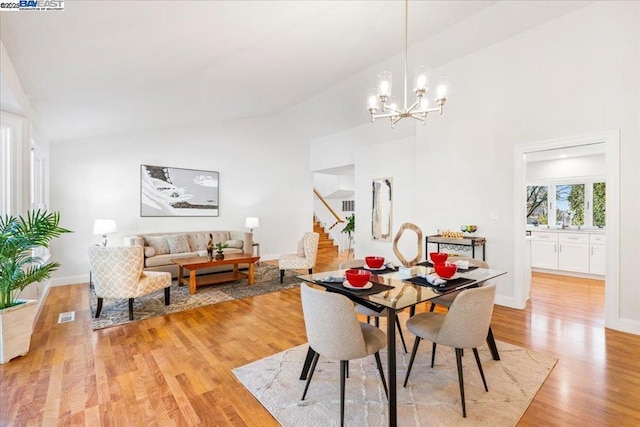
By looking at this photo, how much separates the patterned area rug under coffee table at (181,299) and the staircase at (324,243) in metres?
3.16

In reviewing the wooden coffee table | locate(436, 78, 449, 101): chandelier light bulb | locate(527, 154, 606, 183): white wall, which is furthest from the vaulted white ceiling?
locate(527, 154, 606, 183): white wall

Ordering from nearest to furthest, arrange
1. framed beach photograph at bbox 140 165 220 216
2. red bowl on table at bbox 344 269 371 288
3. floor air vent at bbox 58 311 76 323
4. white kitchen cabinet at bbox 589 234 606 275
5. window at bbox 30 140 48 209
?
1. red bowl on table at bbox 344 269 371 288
2. floor air vent at bbox 58 311 76 323
3. window at bbox 30 140 48 209
4. white kitchen cabinet at bbox 589 234 606 275
5. framed beach photograph at bbox 140 165 220 216

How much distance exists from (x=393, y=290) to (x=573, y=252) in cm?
552

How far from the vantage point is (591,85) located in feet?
11.2

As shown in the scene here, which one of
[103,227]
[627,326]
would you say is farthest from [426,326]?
[103,227]

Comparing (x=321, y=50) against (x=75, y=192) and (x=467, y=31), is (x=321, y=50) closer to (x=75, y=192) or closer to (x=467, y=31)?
(x=467, y=31)

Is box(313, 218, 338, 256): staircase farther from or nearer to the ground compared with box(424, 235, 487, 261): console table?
nearer to the ground

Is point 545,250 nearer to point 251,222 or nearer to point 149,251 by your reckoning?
point 251,222

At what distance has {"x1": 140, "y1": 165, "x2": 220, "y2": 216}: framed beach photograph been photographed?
6.09 metres

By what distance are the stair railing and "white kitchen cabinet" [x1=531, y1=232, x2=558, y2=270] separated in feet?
16.5

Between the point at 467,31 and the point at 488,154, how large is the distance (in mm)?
1619

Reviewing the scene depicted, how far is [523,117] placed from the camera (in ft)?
12.9

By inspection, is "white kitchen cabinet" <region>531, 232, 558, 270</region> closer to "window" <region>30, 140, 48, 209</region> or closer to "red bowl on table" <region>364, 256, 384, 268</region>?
"red bowl on table" <region>364, 256, 384, 268</region>

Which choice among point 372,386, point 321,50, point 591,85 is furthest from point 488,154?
point 372,386
